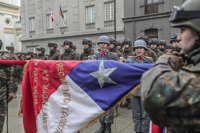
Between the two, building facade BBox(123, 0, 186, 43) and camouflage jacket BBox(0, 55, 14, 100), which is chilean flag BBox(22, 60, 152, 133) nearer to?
camouflage jacket BBox(0, 55, 14, 100)

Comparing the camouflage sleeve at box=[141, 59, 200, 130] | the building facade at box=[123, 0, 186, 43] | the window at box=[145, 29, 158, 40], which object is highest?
the building facade at box=[123, 0, 186, 43]

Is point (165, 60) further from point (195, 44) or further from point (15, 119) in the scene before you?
point (15, 119)

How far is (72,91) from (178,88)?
1.81m

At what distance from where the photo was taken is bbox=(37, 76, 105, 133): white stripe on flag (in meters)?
2.28

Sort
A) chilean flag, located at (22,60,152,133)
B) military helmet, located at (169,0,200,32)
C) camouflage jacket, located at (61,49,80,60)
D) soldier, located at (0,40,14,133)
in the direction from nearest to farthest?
military helmet, located at (169,0,200,32) < chilean flag, located at (22,60,152,133) < soldier, located at (0,40,14,133) < camouflage jacket, located at (61,49,80,60)

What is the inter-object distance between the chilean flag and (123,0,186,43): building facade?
12.9m

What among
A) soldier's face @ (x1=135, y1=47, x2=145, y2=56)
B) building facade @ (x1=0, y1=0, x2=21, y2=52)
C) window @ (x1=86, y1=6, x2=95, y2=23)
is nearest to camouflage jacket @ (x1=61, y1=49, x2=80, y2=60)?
soldier's face @ (x1=135, y1=47, x2=145, y2=56)

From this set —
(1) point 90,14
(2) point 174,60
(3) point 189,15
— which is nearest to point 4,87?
(2) point 174,60

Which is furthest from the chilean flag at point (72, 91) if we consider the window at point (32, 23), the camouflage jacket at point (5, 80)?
the window at point (32, 23)

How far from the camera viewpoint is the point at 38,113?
263cm

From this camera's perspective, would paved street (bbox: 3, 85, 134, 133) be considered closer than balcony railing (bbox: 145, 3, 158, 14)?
Yes

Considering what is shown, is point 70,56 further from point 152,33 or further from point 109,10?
point 109,10

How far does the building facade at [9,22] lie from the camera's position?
38188 millimetres

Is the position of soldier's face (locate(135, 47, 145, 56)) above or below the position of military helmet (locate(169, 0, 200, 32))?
below
